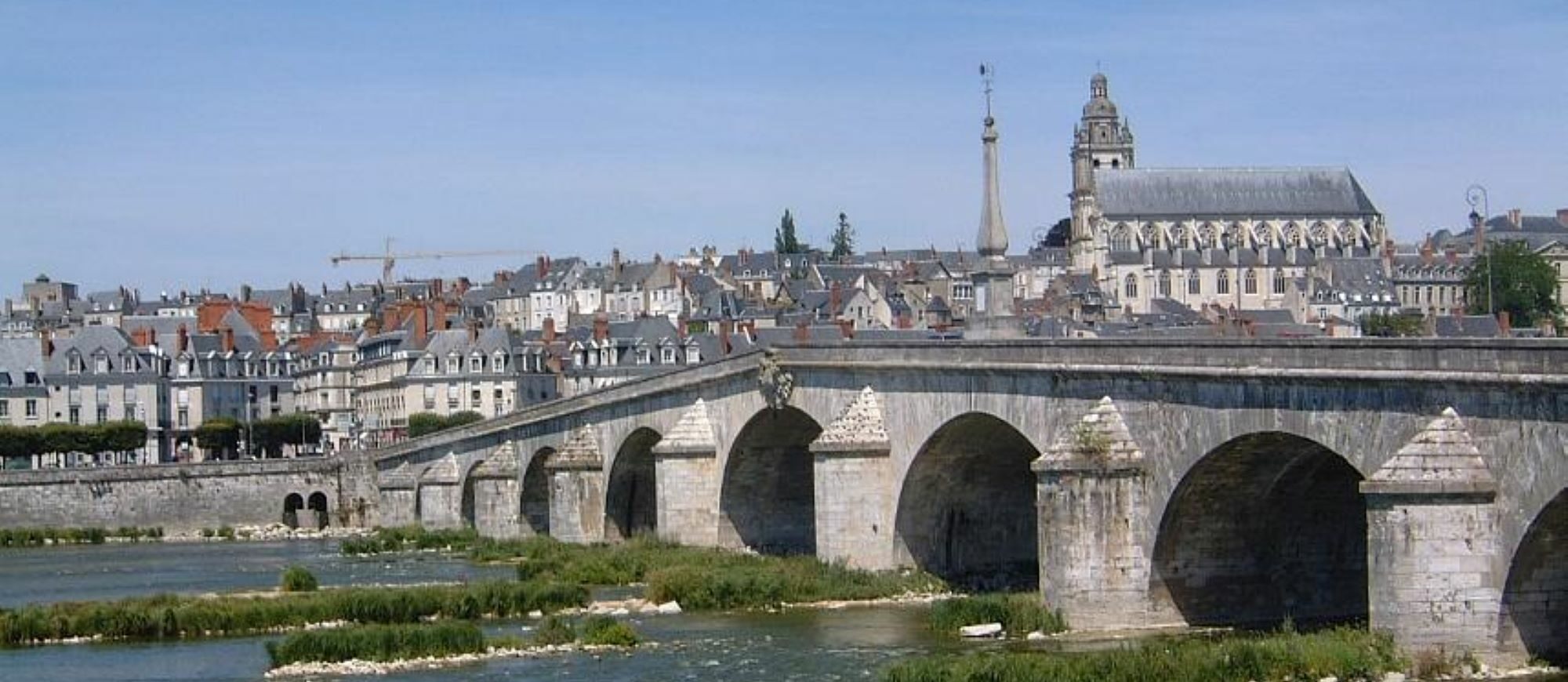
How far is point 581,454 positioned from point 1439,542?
4065cm

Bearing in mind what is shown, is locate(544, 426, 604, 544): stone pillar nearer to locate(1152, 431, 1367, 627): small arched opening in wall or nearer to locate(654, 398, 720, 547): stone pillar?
locate(654, 398, 720, 547): stone pillar

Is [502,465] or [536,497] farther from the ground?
[502,465]

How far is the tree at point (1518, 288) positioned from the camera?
120 m

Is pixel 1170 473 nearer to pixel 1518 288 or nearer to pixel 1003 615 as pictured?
pixel 1003 615

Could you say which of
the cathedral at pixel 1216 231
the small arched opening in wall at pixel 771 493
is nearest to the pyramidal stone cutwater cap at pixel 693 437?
the small arched opening in wall at pixel 771 493

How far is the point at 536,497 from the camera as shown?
77750mm

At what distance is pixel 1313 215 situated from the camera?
185250 mm

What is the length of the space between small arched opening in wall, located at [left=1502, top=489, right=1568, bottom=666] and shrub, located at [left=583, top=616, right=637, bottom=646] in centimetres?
1417

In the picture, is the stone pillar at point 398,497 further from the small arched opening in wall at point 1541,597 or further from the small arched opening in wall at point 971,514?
the small arched opening in wall at point 1541,597

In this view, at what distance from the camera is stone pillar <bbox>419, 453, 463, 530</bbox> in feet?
271

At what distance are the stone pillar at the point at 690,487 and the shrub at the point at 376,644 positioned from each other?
2126 cm

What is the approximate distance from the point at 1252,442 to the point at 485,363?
76.4m

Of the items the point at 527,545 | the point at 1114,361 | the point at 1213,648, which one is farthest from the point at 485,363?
the point at 1213,648

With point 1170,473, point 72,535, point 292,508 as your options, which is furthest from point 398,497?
point 1170,473
